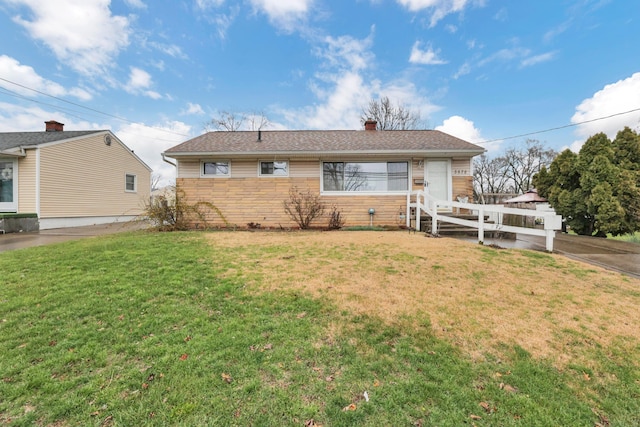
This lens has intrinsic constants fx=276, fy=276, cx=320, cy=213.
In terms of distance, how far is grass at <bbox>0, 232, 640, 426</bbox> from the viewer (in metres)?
1.96

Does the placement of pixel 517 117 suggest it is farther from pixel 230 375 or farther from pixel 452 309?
pixel 230 375

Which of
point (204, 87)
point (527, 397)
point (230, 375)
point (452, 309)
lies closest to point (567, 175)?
point (452, 309)

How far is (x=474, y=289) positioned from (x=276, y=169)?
28.5 ft

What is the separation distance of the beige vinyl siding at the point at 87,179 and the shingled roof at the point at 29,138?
643 mm

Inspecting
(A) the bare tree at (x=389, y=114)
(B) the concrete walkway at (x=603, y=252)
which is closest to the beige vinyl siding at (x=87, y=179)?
(B) the concrete walkway at (x=603, y=252)

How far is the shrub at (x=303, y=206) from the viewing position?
10.7 metres

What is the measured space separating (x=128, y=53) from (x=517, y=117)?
77.8ft

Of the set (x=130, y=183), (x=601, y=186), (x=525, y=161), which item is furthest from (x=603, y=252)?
(x=525, y=161)

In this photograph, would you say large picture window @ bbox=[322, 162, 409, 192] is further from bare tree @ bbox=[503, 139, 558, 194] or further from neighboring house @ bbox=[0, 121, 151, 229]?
bare tree @ bbox=[503, 139, 558, 194]

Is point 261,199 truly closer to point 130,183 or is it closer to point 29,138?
point 130,183

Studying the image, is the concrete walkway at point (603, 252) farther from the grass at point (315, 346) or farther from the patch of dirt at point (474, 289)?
the grass at point (315, 346)

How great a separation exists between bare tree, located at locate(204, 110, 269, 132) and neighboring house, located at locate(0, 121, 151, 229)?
1311 centimetres

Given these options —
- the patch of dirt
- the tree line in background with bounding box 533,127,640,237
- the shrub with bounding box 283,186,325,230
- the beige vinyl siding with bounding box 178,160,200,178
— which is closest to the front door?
the beige vinyl siding with bounding box 178,160,200,178

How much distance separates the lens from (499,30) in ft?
43.2
